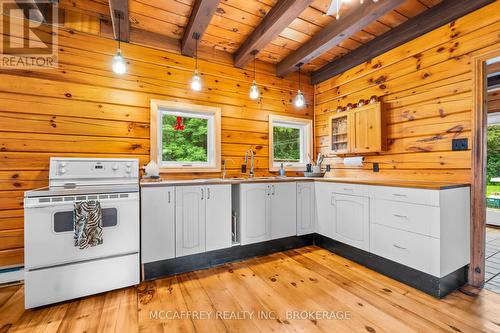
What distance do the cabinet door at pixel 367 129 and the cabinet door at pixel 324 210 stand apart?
683 mm

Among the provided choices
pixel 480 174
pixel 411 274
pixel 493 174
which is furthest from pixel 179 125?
pixel 493 174

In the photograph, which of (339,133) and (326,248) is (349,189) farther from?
(339,133)

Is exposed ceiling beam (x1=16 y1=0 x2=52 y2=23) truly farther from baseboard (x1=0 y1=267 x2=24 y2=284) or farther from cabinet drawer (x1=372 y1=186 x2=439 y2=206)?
cabinet drawer (x1=372 y1=186 x2=439 y2=206)

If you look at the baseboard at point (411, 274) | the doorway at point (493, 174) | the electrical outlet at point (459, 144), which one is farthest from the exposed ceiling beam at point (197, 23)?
the doorway at point (493, 174)

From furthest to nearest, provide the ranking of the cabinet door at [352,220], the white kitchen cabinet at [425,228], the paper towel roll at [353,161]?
1. the paper towel roll at [353,161]
2. the cabinet door at [352,220]
3. the white kitchen cabinet at [425,228]

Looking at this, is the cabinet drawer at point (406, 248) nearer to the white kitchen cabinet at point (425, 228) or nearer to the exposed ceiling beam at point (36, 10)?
the white kitchen cabinet at point (425, 228)

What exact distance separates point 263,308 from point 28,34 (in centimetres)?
340

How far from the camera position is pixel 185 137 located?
10.1 feet

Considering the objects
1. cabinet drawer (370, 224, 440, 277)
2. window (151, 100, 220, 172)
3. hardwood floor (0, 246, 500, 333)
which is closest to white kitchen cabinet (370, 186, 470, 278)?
cabinet drawer (370, 224, 440, 277)

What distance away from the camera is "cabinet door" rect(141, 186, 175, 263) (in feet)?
7.12

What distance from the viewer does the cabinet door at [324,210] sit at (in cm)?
288

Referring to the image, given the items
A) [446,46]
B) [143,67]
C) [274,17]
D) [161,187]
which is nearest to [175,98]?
[143,67]

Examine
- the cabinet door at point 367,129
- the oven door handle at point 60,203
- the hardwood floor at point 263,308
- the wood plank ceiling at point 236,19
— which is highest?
the wood plank ceiling at point 236,19

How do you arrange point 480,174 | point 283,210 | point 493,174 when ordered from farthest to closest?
point 493,174 < point 283,210 < point 480,174
